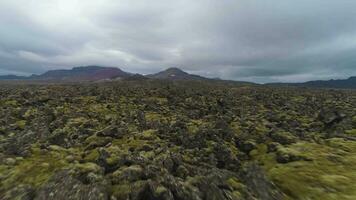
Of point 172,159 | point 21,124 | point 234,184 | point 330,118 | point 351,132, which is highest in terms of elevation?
point 330,118

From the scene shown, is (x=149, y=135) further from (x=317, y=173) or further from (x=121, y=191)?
(x=317, y=173)

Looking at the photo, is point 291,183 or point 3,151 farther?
point 3,151

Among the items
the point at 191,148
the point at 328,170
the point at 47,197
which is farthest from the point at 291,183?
the point at 47,197

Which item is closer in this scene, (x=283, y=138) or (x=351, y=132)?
(x=283, y=138)

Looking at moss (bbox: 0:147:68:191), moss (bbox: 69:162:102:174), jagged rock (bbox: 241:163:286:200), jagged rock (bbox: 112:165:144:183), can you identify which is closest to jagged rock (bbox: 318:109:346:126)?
jagged rock (bbox: 241:163:286:200)

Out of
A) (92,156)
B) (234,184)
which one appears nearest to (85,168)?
(92,156)

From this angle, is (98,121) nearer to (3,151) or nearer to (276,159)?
(3,151)

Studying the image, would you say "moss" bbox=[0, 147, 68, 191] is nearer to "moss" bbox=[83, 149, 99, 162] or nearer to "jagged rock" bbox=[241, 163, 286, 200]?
"moss" bbox=[83, 149, 99, 162]

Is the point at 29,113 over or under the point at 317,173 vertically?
under

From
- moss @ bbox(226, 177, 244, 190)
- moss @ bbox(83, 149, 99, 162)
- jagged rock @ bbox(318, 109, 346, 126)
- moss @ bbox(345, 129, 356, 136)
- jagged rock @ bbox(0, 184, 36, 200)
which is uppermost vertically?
jagged rock @ bbox(318, 109, 346, 126)

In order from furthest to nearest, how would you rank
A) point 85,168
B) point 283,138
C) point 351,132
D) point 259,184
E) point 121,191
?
point 351,132
point 283,138
point 85,168
point 259,184
point 121,191

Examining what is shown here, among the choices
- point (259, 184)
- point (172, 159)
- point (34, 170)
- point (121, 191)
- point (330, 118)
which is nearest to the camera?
point (121, 191)
